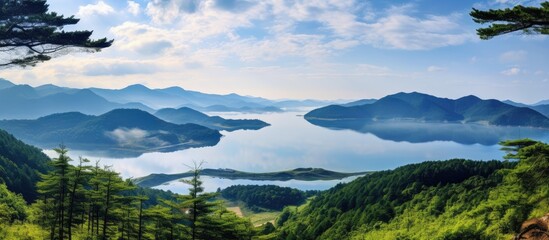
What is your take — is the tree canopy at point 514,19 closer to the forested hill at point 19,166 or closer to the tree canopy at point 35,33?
the tree canopy at point 35,33

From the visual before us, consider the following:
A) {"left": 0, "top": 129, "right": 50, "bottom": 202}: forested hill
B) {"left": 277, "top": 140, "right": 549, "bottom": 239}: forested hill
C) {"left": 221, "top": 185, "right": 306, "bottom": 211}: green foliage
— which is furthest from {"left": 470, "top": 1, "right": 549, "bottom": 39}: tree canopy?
{"left": 221, "top": 185, "right": 306, "bottom": 211}: green foliage

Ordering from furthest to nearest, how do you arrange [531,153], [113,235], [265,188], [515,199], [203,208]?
[265,188], [113,235], [515,199], [203,208], [531,153]

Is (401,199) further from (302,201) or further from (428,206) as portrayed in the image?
(302,201)

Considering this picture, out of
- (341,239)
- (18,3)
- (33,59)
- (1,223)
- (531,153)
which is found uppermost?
(18,3)

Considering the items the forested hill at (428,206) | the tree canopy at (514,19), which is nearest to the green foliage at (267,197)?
the forested hill at (428,206)

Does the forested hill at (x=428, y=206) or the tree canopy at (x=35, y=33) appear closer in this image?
the tree canopy at (x=35, y=33)

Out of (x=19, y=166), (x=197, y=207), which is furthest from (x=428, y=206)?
(x=19, y=166)

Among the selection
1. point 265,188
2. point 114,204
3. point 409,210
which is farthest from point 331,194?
point 114,204

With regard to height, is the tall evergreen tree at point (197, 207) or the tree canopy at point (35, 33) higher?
the tree canopy at point (35, 33)

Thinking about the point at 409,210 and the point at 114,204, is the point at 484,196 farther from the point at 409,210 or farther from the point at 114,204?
the point at 114,204
